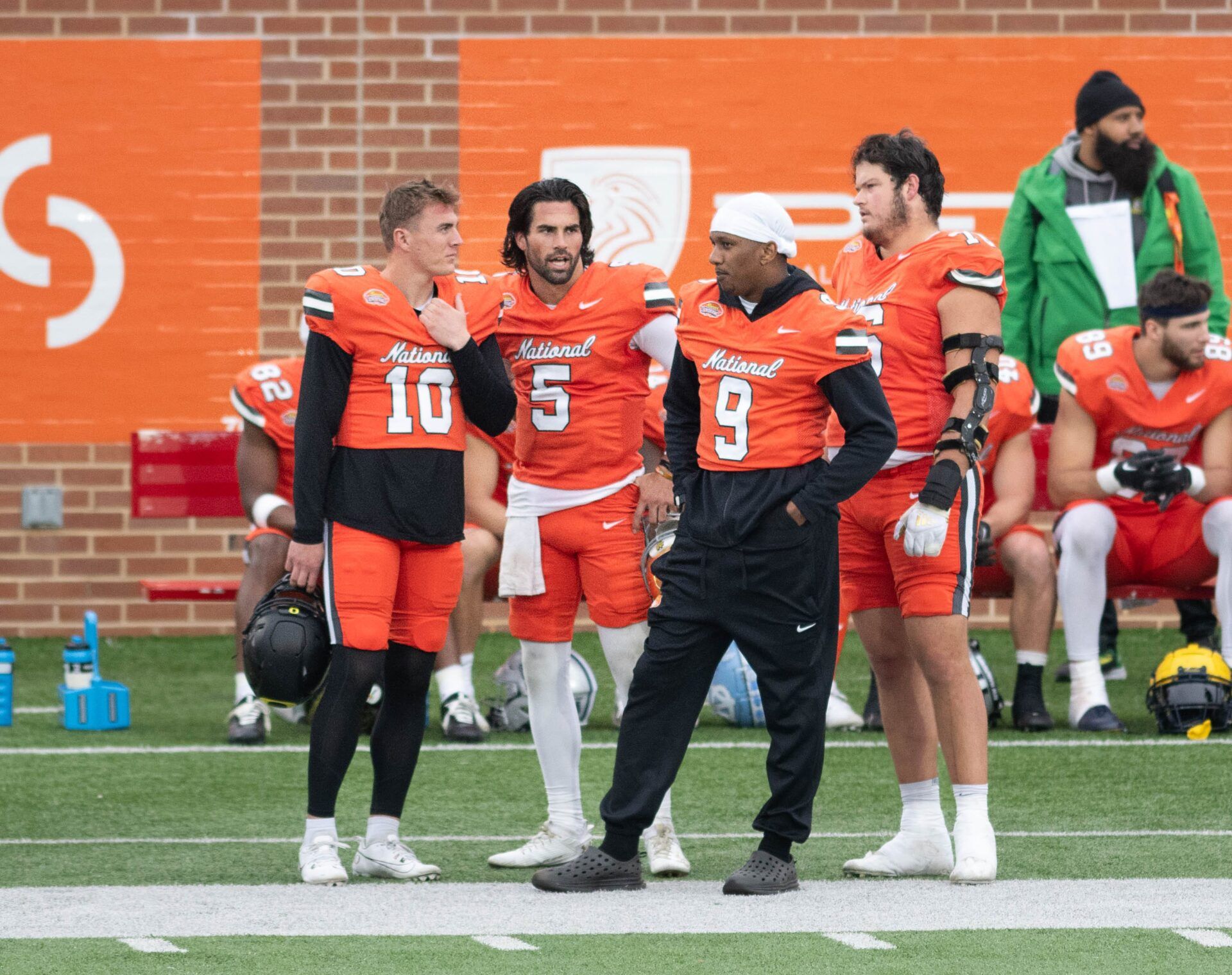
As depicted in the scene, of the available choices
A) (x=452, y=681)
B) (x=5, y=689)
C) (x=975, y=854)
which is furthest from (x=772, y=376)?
(x=5, y=689)

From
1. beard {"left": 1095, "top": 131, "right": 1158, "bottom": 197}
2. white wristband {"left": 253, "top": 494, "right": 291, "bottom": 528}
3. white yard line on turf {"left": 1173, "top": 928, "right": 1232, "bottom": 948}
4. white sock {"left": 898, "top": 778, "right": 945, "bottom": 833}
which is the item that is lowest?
white yard line on turf {"left": 1173, "top": 928, "right": 1232, "bottom": 948}

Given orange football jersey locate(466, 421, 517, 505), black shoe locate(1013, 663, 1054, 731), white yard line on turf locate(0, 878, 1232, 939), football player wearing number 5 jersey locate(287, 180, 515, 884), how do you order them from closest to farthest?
1. white yard line on turf locate(0, 878, 1232, 939)
2. football player wearing number 5 jersey locate(287, 180, 515, 884)
3. black shoe locate(1013, 663, 1054, 731)
4. orange football jersey locate(466, 421, 517, 505)

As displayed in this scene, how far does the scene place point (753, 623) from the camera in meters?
4.92

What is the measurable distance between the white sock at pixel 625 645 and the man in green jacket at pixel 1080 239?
12.8 feet

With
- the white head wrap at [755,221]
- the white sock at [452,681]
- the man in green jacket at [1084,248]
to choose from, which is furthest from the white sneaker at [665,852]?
the man in green jacket at [1084,248]

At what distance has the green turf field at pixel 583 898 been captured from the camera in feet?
13.9

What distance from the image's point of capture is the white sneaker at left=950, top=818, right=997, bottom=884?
196 inches

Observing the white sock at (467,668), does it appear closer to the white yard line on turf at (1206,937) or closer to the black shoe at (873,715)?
the black shoe at (873,715)

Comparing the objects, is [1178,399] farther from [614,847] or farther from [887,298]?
[614,847]

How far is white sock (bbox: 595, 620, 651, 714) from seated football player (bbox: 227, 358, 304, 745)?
94.5 inches

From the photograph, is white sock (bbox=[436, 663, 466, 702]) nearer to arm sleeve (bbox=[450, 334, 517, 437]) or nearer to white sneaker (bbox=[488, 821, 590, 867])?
white sneaker (bbox=[488, 821, 590, 867])

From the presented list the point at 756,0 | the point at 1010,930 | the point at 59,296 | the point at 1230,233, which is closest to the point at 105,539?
the point at 59,296

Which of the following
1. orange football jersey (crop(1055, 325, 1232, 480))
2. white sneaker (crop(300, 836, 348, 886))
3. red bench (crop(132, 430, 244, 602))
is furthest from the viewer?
red bench (crop(132, 430, 244, 602))

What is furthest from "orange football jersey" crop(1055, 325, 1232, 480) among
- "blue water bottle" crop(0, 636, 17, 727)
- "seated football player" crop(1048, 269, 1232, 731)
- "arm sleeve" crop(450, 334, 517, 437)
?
"blue water bottle" crop(0, 636, 17, 727)
